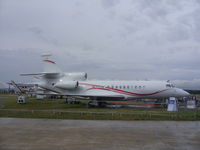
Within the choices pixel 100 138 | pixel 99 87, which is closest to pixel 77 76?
pixel 99 87

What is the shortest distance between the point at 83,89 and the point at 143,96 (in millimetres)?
7602

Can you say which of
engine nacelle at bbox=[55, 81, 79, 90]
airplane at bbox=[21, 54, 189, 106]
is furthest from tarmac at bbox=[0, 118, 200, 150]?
engine nacelle at bbox=[55, 81, 79, 90]

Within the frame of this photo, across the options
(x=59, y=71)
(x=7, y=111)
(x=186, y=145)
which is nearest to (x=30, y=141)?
(x=186, y=145)

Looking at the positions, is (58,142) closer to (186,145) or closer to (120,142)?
(120,142)

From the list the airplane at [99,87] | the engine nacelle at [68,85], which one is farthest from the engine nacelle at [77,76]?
the engine nacelle at [68,85]

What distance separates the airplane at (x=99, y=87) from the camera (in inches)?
965

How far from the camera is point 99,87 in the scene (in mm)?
26422

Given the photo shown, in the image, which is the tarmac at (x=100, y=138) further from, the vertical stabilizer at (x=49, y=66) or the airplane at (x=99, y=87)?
the vertical stabilizer at (x=49, y=66)

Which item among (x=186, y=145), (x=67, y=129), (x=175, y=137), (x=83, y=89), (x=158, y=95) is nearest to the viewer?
(x=186, y=145)

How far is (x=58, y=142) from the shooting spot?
790 centimetres

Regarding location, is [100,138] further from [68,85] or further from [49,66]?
[49,66]

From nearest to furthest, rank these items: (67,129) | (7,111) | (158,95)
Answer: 1. (67,129)
2. (7,111)
3. (158,95)

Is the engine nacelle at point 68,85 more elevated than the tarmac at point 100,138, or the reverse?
the engine nacelle at point 68,85

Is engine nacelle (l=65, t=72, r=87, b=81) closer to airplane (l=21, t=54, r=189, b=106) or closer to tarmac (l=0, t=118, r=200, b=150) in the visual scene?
airplane (l=21, t=54, r=189, b=106)
